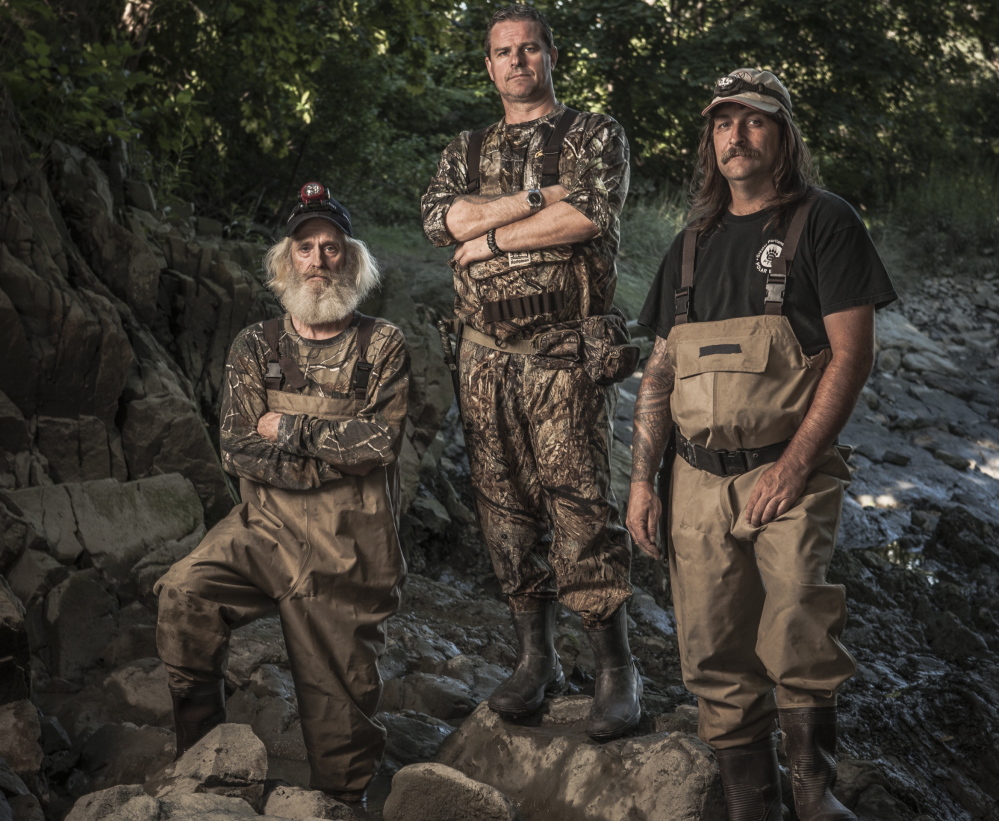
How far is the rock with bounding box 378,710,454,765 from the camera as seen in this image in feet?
14.1

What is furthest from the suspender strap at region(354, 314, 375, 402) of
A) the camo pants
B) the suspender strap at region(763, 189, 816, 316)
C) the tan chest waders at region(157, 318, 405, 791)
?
the suspender strap at region(763, 189, 816, 316)

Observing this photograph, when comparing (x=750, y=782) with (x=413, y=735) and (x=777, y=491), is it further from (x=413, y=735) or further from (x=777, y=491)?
(x=413, y=735)

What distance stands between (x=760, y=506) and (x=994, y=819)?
2.50 m

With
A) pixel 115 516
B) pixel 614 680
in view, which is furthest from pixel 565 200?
pixel 115 516

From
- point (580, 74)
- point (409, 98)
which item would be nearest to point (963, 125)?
point (580, 74)

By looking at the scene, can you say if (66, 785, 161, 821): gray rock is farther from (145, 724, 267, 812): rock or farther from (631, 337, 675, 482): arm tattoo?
(631, 337, 675, 482): arm tattoo

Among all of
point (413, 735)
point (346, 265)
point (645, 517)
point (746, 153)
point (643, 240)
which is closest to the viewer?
point (746, 153)

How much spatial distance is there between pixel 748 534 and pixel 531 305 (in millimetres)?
1279

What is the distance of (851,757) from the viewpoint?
4281 millimetres

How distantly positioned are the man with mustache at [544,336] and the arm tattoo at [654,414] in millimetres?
350

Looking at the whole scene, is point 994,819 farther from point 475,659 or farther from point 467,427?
point 467,427

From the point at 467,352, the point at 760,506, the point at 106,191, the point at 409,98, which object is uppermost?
the point at 409,98

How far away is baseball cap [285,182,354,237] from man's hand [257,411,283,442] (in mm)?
769

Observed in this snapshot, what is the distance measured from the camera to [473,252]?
3.91m
